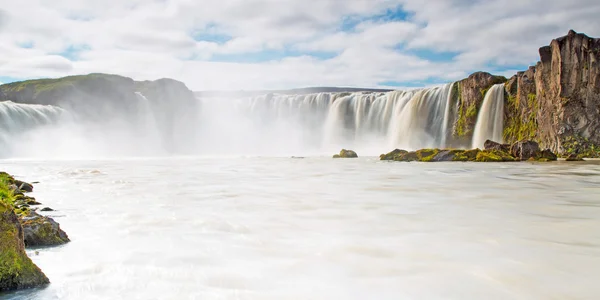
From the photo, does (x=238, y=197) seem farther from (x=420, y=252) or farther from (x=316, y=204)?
(x=420, y=252)

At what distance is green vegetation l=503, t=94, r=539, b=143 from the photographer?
37500mm

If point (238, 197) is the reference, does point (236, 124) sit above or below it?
above

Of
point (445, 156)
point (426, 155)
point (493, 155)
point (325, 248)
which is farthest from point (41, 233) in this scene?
point (493, 155)

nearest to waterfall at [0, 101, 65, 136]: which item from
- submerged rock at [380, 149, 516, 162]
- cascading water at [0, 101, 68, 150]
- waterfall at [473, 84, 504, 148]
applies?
cascading water at [0, 101, 68, 150]

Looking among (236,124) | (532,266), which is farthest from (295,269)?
(236,124)

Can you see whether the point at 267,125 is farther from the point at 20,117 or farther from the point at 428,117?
the point at 20,117

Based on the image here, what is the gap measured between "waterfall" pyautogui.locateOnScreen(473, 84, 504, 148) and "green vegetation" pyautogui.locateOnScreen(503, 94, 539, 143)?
1.93ft

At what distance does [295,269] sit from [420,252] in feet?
5.39

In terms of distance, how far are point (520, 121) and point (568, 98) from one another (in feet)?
14.3

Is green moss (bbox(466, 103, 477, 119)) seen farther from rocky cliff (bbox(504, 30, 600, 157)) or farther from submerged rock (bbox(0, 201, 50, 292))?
submerged rock (bbox(0, 201, 50, 292))

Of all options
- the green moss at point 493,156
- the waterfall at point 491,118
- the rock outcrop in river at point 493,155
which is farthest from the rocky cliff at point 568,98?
the green moss at point 493,156

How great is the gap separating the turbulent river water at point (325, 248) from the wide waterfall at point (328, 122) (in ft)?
112

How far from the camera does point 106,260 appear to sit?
17.0ft

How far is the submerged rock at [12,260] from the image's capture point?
12.6ft
